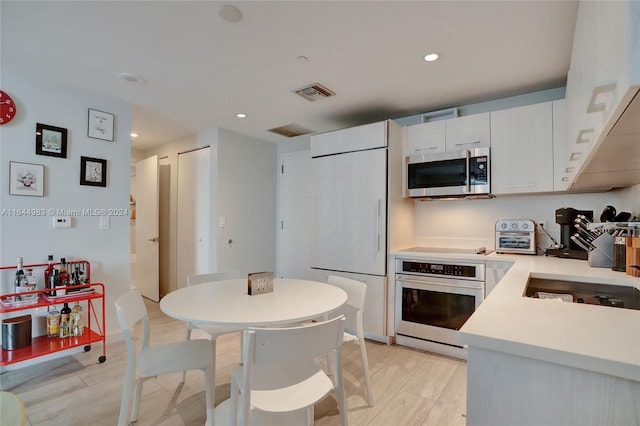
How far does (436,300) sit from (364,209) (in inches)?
41.5

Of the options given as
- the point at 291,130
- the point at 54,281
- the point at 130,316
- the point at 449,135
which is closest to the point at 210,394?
the point at 130,316

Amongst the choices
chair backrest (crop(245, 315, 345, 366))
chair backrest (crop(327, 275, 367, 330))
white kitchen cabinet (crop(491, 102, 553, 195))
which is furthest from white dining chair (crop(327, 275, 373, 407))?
white kitchen cabinet (crop(491, 102, 553, 195))

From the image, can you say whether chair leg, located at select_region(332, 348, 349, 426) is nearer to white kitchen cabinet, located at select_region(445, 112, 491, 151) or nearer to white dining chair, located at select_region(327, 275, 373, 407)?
white dining chair, located at select_region(327, 275, 373, 407)

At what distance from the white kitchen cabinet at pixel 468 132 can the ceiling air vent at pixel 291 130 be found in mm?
1779

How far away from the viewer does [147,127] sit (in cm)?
376

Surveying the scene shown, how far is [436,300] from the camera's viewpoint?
266cm

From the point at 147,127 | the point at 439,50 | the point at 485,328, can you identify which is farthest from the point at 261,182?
the point at 485,328

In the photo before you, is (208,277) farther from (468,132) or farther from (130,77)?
(468,132)

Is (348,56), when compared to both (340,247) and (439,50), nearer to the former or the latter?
(439,50)

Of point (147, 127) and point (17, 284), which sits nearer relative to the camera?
point (17, 284)

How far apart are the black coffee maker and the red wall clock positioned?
4.40 meters

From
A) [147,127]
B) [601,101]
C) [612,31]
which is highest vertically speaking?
[147,127]

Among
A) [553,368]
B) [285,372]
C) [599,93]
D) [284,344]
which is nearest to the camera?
[553,368]

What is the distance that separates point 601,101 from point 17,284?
3545 millimetres
